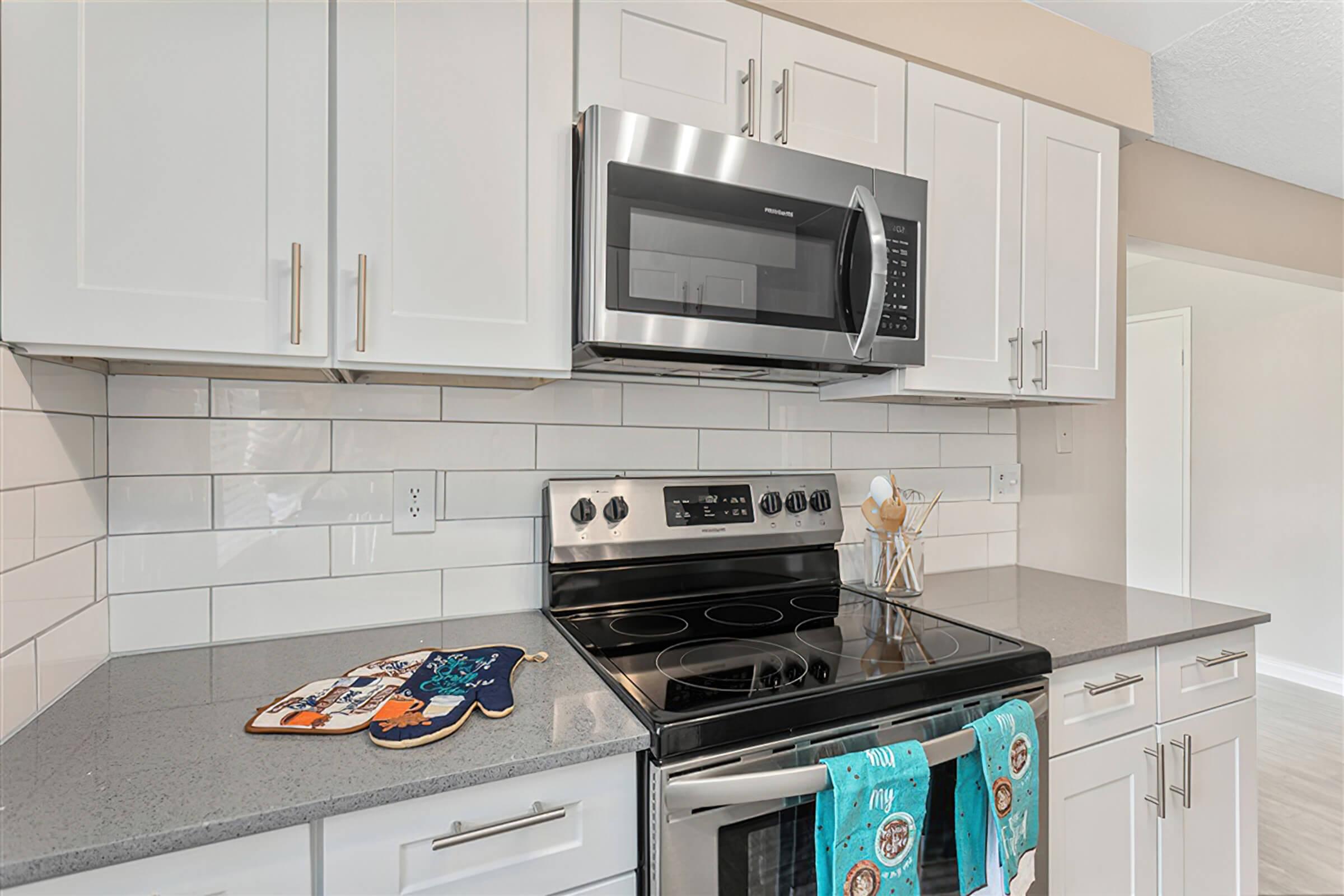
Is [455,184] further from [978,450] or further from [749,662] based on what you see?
[978,450]

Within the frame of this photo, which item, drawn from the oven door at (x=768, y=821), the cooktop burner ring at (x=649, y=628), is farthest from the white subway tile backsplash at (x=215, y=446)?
the oven door at (x=768, y=821)

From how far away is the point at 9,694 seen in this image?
0.87 meters

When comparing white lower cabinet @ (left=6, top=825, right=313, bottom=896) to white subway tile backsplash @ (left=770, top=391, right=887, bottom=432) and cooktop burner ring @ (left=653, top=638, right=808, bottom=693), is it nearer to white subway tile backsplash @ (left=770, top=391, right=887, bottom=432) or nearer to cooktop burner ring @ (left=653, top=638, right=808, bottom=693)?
cooktop burner ring @ (left=653, top=638, right=808, bottom=693)

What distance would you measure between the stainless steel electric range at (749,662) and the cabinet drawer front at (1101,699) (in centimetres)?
7

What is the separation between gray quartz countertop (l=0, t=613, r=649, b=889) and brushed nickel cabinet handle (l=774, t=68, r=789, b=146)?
1118 mm

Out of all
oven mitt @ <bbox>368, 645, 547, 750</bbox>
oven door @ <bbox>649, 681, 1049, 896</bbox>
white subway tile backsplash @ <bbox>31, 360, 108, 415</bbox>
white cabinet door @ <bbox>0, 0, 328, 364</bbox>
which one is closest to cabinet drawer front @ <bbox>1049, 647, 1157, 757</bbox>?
oven door @ <bbox>649, 681, 1049, 896</bbox>

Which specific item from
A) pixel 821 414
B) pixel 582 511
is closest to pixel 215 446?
pixel 582 511

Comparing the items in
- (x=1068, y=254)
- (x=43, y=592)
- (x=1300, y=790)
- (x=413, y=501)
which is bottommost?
(x=1300, y=790)

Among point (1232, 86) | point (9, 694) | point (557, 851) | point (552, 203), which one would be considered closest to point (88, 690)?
point (9, 694)

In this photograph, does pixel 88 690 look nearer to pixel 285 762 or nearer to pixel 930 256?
pixel 285 762

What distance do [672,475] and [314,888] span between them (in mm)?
1045

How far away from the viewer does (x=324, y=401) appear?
4.35 feet

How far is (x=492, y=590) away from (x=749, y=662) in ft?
1.99

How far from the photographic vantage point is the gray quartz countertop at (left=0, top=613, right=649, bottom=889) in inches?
27.7
